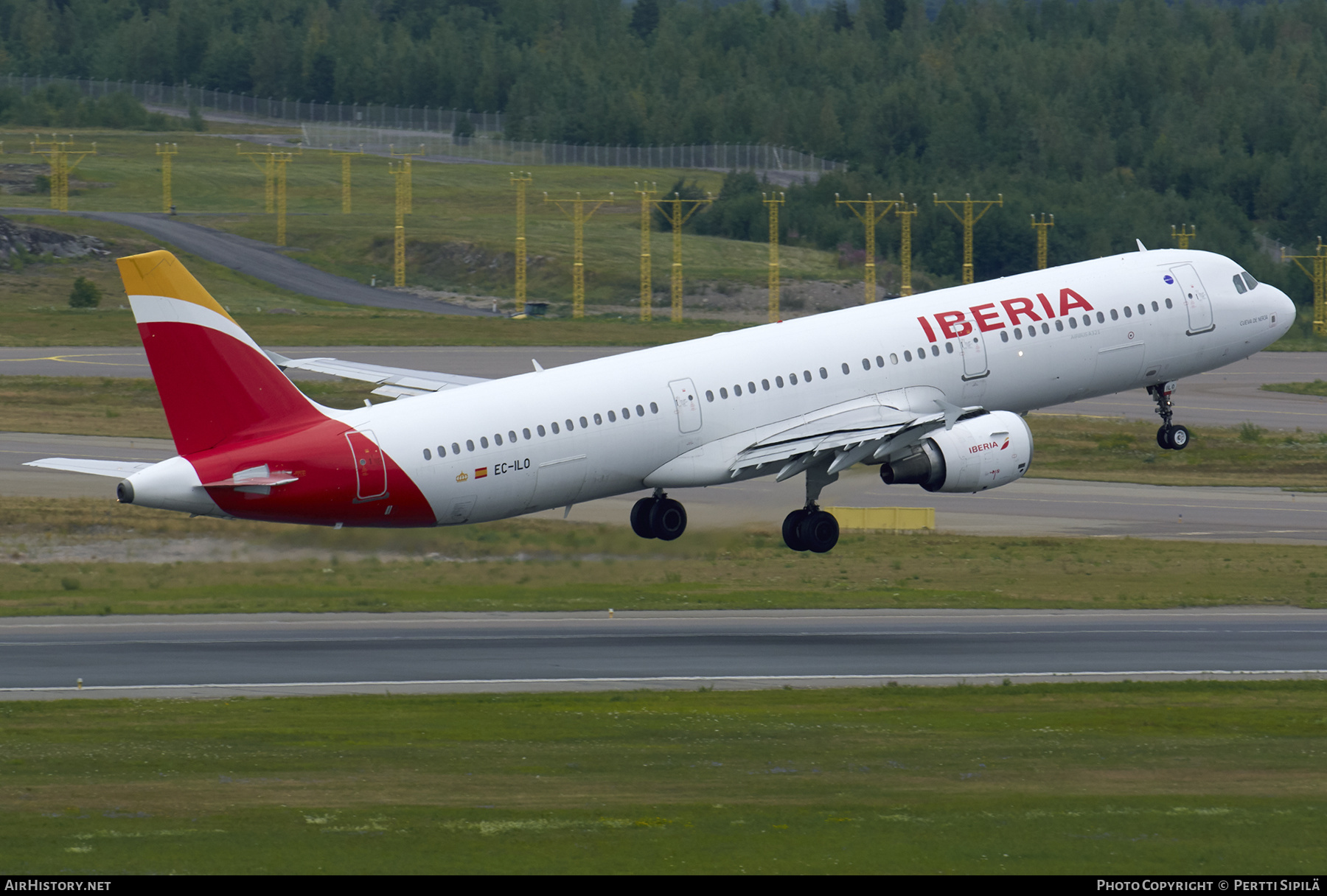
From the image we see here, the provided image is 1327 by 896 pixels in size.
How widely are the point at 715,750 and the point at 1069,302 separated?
23.4m

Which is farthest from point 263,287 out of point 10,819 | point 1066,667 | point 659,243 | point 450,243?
point 10,819

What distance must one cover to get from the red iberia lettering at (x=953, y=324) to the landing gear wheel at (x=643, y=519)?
31.0 ft

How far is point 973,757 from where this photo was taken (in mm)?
36312

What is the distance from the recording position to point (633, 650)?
48.7m

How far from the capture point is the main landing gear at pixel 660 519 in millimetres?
53031

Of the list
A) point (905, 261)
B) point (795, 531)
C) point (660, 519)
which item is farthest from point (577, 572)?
point (905, 261)

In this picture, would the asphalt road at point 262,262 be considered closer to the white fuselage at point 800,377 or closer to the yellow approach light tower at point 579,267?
the yellow approach light tower at point 579,267

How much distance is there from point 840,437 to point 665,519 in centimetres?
573

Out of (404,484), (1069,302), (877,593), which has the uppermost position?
(1069,302)

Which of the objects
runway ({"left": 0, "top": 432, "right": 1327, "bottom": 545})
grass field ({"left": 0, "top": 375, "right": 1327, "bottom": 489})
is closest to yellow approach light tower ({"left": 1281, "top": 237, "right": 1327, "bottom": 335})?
grass field ({"left": 0, "top": 375, "right": 1327, "bottom": 489})

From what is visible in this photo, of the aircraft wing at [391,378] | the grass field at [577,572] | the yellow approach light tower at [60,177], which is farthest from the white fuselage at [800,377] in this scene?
the yellow approach light tower at [60,177]
